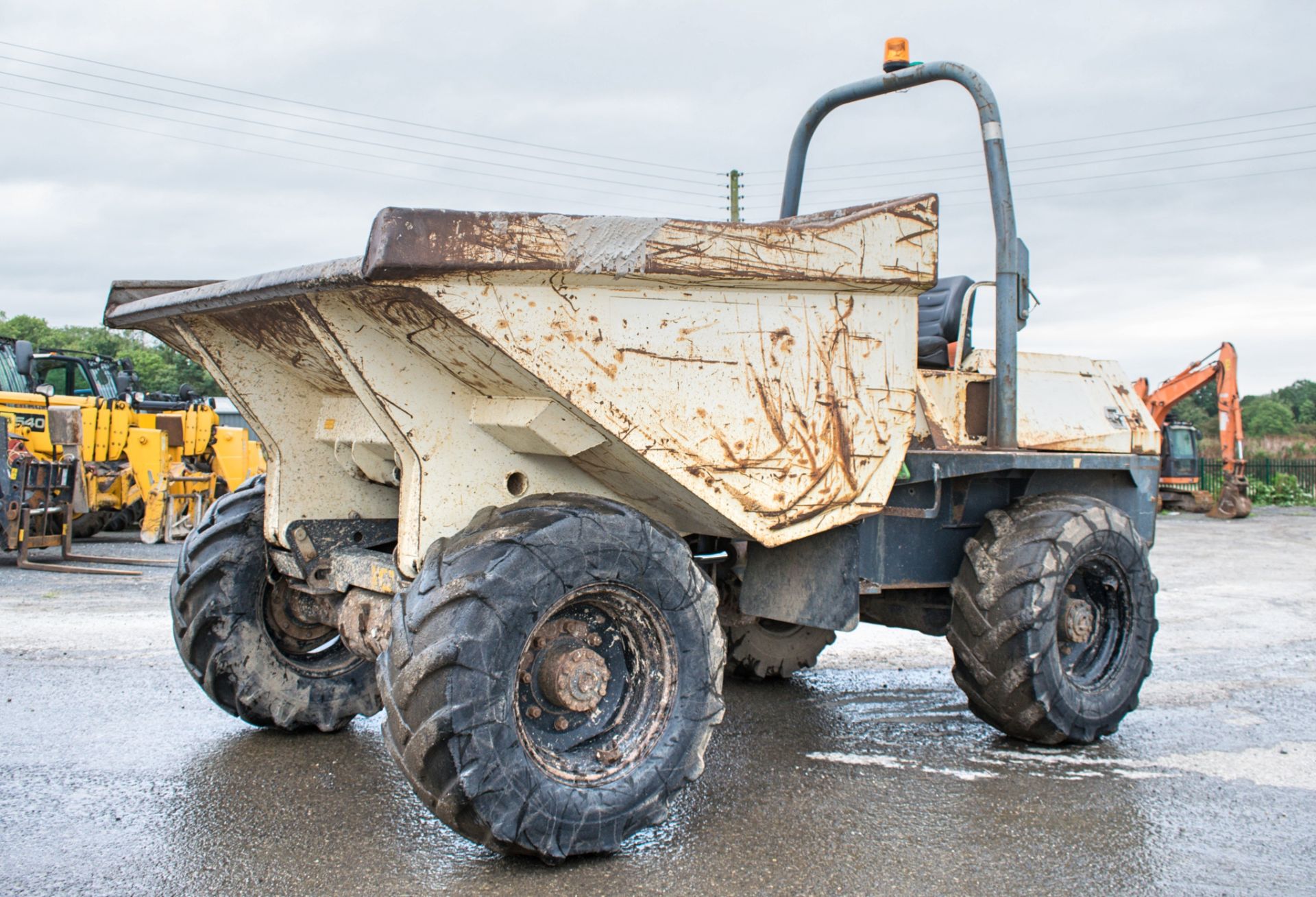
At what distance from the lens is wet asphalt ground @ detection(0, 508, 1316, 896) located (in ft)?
11.3

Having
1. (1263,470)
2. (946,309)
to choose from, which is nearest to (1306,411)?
(1263,470)

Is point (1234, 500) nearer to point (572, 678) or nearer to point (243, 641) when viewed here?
point (243, 641)

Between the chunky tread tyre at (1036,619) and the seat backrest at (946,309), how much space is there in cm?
92

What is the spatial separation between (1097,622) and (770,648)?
1.60 meters

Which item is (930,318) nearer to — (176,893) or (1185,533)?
(176,893)

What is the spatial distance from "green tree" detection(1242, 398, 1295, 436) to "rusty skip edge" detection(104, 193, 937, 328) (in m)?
39.0

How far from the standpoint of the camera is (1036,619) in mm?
4617

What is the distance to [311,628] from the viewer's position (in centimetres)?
493

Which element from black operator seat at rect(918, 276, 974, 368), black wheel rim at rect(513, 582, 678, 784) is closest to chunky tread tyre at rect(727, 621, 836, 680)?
black operator seat at rect(918, 276, 974, 368)

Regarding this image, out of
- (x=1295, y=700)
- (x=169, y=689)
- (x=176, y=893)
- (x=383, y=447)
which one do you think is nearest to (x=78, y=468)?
(x=169, y=689)

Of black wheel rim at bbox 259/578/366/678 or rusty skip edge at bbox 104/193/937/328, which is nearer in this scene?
rusty skip edge at bbox 104/193/937/328

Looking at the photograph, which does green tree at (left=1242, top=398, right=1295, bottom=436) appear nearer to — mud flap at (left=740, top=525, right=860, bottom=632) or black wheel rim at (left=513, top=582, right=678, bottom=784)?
mud flap at (left=740, top=525, right=860, bottom=632)

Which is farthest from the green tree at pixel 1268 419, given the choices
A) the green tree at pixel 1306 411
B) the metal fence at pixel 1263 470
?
the metal fence at pixel 1263 470

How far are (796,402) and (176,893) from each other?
93.6 inches
